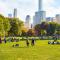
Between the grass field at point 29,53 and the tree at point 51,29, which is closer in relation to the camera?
the grass field at point 29,53

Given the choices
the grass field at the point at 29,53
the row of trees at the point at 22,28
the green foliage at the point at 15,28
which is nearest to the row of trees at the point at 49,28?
the row of trees at the point at 22,28

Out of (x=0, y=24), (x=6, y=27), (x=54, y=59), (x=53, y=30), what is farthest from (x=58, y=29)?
(x=54, y=59)

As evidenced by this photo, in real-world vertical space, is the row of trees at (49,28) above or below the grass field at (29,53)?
above

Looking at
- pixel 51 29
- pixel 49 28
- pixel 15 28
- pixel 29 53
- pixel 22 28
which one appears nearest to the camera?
pixel 29 53

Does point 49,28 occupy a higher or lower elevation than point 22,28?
lower

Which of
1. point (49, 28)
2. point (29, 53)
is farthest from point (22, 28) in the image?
point (29, 53)

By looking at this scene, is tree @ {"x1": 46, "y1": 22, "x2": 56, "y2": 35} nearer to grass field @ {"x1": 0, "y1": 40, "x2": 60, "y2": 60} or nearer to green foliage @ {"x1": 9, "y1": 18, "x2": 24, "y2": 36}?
green foliage @ {"x1": 9, "y1": 18, "x2": 24, "y2": 36}

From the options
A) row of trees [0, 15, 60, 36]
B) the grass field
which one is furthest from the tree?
the grass field

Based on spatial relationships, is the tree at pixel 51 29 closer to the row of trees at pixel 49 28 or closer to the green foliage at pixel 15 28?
the row of trees at pixel 49 28

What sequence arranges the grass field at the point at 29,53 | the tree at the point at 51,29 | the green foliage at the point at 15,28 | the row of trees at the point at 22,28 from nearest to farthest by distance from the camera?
the grass field at the point at 29,53
the green foliage at the point at 15,28
the row of trees at the point at 22,28
the tree at the point at 51,29

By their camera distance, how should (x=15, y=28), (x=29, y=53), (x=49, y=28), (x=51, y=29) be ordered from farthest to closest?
(x=49, y=28)
(x=51, y=29)
(x=15, y=28)
(x=29, y=53)

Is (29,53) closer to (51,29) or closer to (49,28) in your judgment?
(51,29)

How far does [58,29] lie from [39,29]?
1771 cm

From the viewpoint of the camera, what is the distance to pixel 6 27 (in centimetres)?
12725
